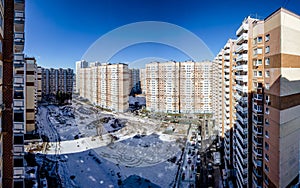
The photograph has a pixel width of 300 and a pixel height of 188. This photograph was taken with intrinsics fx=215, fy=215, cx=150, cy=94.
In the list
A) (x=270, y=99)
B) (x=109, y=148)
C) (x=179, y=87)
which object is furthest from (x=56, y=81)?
(x=270, y=99)

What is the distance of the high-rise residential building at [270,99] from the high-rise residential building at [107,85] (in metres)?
5.09

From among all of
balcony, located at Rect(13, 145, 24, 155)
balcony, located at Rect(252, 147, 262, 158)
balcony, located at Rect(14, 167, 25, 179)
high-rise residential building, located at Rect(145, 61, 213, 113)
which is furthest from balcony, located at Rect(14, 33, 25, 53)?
high-rise residential building, located at Rect(145, 61, 213, 113)

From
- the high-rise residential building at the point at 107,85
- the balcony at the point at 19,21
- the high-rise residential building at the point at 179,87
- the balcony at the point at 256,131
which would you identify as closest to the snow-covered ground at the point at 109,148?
the high-rise residential building at the point at 107,85

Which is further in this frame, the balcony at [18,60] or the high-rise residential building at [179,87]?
the high-rise residential building at [179,87]

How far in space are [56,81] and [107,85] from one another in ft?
21.4

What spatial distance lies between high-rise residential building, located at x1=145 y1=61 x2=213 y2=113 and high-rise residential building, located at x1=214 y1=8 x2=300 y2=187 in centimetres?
562

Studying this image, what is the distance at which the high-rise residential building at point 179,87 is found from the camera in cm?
841

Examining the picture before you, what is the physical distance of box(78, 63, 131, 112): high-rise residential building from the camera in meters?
7.38

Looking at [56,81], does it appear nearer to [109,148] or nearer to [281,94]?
[109,148]

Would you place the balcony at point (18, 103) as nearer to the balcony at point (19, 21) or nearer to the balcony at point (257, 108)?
the balcony at point (19, 21)

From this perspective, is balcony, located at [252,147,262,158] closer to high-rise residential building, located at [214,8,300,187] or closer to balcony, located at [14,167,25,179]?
high-rise residential building, located at [214,8,300,187]

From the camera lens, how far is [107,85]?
7.50m

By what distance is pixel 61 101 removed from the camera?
1091 cm

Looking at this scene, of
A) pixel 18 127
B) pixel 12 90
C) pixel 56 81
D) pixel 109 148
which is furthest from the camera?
pixel 56 81
